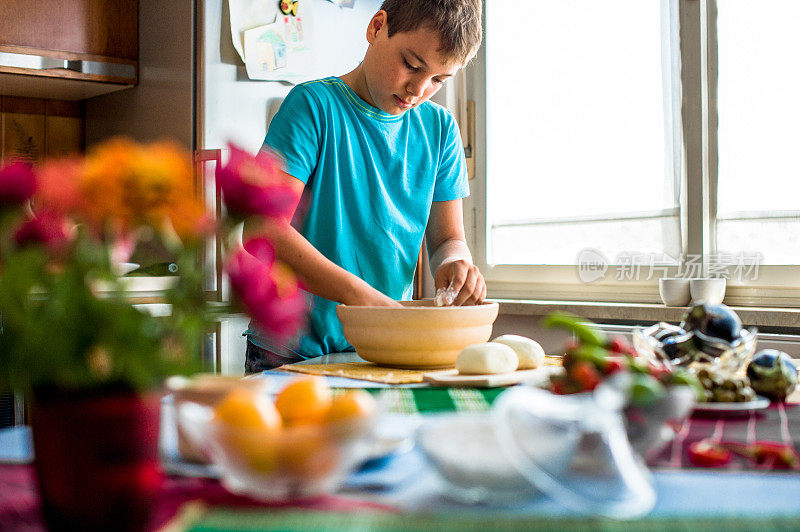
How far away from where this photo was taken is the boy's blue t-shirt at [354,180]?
1.50 metres

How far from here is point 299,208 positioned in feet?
5.10

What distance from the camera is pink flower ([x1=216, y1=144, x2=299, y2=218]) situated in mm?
470

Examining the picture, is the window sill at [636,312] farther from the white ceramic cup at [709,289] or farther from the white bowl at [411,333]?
the white bowl at [411,333]

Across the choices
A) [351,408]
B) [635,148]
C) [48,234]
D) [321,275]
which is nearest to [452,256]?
[321,275]

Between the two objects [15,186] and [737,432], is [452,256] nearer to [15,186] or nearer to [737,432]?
[737,432]

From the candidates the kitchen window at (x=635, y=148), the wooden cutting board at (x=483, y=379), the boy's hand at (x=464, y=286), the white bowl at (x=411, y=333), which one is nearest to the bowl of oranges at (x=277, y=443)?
the wooden cutting board at (x=483, y=379)

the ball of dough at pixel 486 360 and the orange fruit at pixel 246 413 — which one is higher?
the orange fruit at pixel 246 413

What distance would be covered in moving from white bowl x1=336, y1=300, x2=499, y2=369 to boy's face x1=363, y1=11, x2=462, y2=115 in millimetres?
506

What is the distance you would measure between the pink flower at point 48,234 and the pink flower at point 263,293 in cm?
10

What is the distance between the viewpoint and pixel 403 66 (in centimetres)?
148

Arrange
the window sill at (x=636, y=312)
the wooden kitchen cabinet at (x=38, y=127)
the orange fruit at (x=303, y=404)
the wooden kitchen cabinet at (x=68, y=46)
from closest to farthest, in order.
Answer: the orange fruit at (x=303, y=404) → the window sill at (x=636, y=312) → the wooden kitchen cabinet at (x=68, y=46) → the wooden kitchen cabinet at (x=38, y=127)

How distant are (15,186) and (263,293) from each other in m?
0.17

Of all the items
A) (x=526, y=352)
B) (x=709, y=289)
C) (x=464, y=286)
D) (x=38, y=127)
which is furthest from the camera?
(x=38, y=127)

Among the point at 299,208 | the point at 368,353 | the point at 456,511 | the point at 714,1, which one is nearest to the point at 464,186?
the point at 299,208
